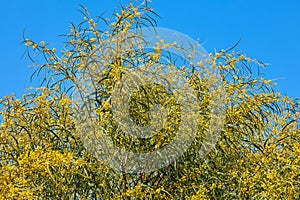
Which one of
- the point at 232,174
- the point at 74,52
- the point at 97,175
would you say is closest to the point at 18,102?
the point at 74,52

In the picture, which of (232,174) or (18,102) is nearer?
(232,174)

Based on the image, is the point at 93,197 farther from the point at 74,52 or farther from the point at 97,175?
the point at 74,52

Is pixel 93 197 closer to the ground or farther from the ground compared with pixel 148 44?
closer to the ground

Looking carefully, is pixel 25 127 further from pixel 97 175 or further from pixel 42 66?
Answer: pixel 97 175

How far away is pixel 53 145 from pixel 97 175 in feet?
1.94

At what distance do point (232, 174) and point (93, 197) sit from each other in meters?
1.21

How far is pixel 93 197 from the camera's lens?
4.95 meters

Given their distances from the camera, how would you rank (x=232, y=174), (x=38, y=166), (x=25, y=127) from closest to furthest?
1. (x=38, y=166)
2. (x=232, y=174)
3. (x=25, y=127)

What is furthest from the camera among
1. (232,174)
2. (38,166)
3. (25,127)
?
(25,127)

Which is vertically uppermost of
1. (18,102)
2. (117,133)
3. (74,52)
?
(74,52)

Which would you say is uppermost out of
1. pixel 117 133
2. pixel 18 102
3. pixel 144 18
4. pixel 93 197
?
pixel 144 18

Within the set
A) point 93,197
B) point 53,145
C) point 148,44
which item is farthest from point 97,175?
point 148,44

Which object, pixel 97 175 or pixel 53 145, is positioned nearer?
pixel 97 175

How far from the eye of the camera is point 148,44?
5.06 m
